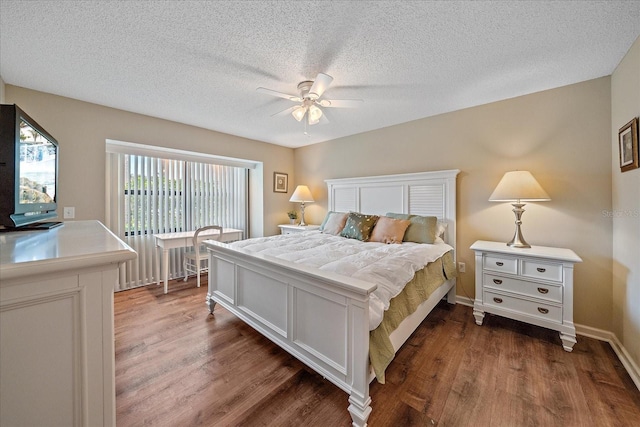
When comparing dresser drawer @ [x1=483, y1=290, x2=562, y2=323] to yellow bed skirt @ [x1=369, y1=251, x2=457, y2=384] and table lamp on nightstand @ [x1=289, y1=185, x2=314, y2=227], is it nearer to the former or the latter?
yellow bed skirt @ [x1=369, y1=251, x2=457, y2=384]

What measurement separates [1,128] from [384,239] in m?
2.85

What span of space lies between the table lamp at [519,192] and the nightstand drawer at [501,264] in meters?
0.23

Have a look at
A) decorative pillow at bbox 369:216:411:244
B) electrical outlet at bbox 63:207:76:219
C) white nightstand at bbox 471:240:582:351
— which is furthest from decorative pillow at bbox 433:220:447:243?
electrical outlet at bbox 63:207:76:219

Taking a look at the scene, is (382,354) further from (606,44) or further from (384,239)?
(606,44)

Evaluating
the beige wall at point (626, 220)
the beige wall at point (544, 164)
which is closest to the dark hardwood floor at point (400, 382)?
the beige wall at point (626, 220)

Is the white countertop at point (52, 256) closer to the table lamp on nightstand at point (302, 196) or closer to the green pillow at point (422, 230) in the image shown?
the green pillow at point (422, 230)

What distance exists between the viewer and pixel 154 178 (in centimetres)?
358

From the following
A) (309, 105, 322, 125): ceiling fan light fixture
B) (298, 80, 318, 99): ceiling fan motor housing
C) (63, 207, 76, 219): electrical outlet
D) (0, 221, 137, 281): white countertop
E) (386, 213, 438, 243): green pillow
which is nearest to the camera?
(0, 221, 137, 281): white countertop

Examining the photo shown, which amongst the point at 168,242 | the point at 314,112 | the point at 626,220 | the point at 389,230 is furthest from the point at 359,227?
the point at 168,242

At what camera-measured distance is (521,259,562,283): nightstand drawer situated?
6.75ft

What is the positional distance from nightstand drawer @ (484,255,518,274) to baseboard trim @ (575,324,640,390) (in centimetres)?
84

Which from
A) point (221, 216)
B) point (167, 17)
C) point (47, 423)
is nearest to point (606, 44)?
point (167, 17)

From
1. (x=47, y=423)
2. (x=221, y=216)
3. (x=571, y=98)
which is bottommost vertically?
(x=47, y=423)

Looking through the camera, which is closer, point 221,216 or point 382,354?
point 382,354
